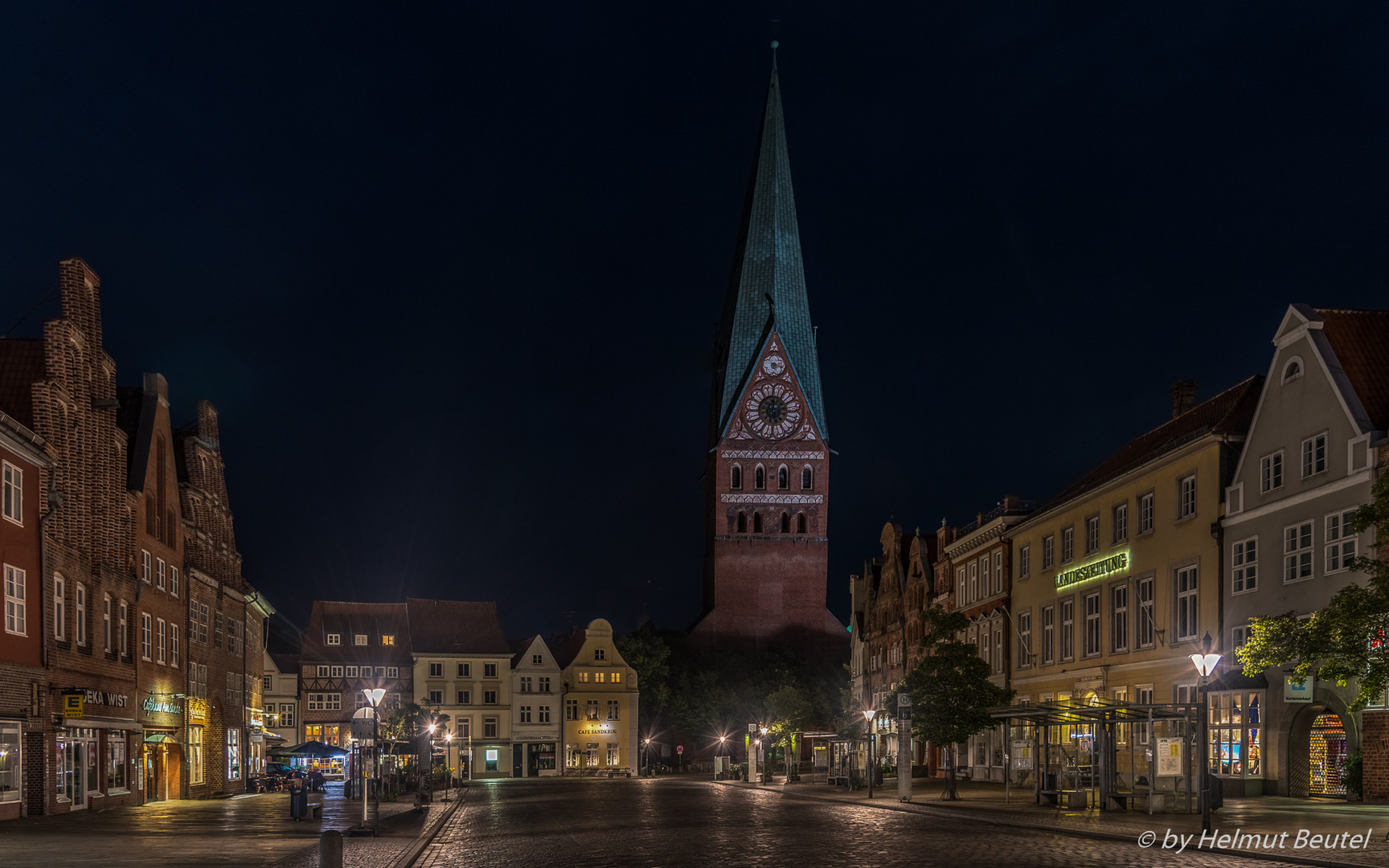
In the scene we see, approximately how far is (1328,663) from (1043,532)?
3177 centimetres

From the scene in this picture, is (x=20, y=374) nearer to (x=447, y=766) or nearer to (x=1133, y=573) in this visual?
(x=1133, y=573)

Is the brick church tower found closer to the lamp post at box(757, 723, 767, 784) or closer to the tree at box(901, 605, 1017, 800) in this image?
the lamp post at box(757, 723, 767, 784)

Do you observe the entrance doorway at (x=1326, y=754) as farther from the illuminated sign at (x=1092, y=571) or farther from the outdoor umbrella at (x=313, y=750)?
the outdoor umbrella at (x=313, y=750)

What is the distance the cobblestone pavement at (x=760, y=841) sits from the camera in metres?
22.0

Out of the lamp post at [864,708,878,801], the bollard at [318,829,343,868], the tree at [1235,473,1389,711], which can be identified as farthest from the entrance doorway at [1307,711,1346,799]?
the bollard at [318,829,343,868]

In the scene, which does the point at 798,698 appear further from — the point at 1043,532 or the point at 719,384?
the point at 719,384

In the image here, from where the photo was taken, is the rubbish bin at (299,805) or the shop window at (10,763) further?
the rubbish bin at (299,805)

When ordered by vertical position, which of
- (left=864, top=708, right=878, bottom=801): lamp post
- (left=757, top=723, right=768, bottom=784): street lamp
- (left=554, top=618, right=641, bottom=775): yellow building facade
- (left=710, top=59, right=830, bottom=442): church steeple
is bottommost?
(left=554, top=618, right=641, bottom=775): yellow building facade

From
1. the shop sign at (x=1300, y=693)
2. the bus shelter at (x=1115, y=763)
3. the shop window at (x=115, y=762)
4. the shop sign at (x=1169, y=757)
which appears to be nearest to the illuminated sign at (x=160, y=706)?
the shop window at (x=115, y=762)

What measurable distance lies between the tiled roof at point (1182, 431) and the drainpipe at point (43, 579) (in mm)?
31054

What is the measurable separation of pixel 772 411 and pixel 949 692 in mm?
80972

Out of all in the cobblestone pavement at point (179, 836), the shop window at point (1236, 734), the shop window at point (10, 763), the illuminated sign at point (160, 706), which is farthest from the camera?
the illuminated sign at point (160, 706)

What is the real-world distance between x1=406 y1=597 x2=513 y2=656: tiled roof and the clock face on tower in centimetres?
2819

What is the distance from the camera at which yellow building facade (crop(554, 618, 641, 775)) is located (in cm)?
10775
